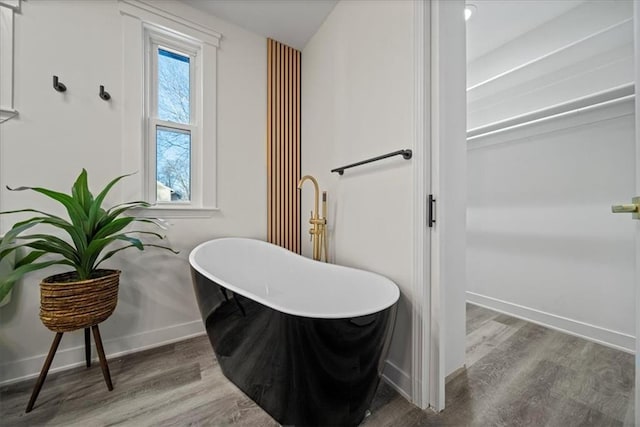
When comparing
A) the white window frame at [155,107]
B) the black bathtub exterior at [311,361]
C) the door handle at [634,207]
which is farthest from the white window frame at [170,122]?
the door handle at [634,207]

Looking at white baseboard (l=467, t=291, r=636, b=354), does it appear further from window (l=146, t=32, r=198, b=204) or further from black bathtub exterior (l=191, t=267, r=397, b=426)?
window (l=146, t=32, r=198, b=204)

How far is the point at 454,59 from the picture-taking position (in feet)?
4.16

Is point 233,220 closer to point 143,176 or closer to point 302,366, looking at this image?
point 143,176

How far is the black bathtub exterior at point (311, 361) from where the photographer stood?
31.4 inches

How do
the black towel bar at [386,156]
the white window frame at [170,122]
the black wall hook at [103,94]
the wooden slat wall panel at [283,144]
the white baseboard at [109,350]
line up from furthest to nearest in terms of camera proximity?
the wooden slat wall panel at [283,144]
the white window frame at [170,122]
the black wall hook at [103,94]
the white baseboard at [109,350]
the black towel bar at [386,156]

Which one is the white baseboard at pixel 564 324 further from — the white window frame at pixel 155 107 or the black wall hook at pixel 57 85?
the black wall hook at pixel 57 85

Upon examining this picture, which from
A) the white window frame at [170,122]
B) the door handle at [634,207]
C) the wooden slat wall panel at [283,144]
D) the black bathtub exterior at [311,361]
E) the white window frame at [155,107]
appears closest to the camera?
the door handle at [634,207]

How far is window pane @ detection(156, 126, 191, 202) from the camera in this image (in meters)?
1.77

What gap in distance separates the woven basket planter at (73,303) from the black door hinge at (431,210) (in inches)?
66.3

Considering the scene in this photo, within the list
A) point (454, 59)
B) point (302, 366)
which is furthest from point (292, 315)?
point (454, 59)

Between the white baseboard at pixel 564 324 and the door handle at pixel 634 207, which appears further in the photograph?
the white baseboard at pixel 564 324

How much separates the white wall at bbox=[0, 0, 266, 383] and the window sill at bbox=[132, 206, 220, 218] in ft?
0.16

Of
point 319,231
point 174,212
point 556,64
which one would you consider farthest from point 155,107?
point 556,64

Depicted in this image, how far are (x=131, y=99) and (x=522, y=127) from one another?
3.06 metres
